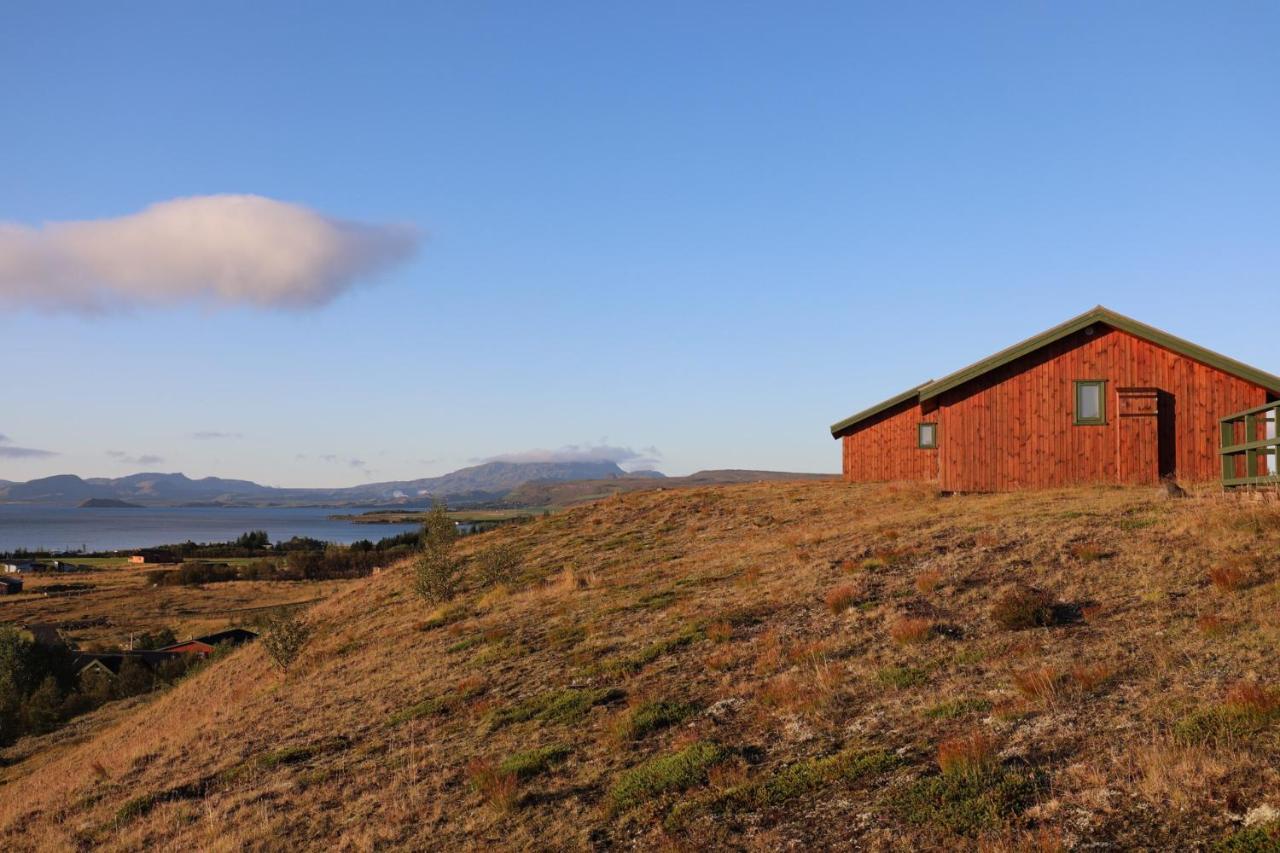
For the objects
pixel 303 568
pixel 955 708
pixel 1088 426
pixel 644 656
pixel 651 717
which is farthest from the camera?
pixel 303 568

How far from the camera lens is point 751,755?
9.96 meters

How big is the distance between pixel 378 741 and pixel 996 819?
32.2ft

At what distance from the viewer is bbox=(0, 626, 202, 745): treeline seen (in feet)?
146

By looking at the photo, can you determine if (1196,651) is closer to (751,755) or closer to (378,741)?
(751,755)

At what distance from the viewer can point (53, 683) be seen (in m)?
50.0

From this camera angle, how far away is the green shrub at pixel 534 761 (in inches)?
420

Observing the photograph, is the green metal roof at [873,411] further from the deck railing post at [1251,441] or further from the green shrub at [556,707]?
the green shrub at [556,707]

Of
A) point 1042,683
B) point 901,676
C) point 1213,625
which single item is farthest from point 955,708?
point 1213,625

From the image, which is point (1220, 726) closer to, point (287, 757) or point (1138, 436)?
point (287, 757)

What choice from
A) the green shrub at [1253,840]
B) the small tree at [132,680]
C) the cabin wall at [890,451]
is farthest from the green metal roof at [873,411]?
the small tree at [132,680]

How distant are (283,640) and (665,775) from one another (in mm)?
18814

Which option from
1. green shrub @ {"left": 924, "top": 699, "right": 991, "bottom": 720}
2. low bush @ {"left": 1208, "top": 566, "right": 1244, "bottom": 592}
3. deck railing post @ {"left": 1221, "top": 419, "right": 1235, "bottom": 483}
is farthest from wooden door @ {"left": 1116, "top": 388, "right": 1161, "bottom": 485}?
green shrub @ {"left": 924, "top": 699, "right": 991, "bottom": 720}

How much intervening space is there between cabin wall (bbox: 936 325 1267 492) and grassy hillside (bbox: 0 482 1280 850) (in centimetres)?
501

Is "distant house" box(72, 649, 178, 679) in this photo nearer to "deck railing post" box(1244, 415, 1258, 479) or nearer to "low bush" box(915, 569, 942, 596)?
"low bush" box(915, 569, 942, 596)
